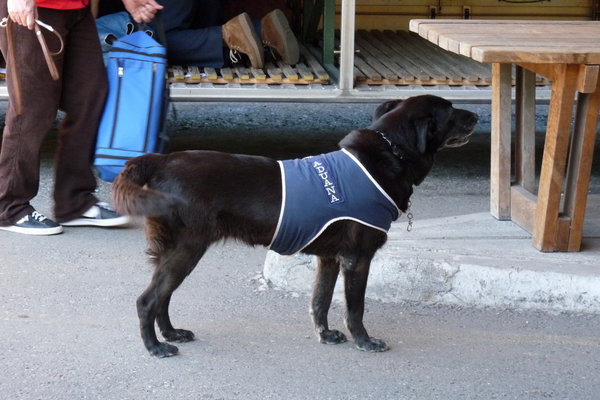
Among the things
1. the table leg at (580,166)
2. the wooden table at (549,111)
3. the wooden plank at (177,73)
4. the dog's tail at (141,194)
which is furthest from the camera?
the wooden plank at (177,73)

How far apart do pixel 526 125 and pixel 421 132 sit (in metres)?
1.60

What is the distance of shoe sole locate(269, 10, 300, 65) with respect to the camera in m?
7.01

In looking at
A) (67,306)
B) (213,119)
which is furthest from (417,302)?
(213,119)

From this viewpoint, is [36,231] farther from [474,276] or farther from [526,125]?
[526,125]

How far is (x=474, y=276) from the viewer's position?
4266 millimetres

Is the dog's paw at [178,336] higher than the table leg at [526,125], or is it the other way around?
the table leg at [526,125]

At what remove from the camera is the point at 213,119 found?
28.1ft

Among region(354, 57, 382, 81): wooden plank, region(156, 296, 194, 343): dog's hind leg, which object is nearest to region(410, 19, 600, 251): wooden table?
region(354, 57, 382, 81): wooden plank

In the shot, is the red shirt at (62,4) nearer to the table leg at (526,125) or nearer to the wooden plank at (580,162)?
the table leg at (526,125)

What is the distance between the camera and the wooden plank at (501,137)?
16.4ft

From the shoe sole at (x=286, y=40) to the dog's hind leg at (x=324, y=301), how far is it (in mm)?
3363

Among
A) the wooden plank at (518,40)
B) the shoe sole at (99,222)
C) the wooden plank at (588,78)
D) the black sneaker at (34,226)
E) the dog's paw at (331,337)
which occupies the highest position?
the wooden plank at (518,40)

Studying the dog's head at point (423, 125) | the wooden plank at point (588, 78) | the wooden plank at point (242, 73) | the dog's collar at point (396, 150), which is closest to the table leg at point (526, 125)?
the wooden plank at point (588, 78)

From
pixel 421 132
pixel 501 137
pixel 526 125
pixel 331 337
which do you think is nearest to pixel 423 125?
pixel 421 132
